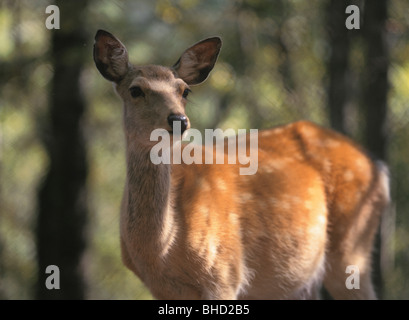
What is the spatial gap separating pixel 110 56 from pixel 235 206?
1329mm

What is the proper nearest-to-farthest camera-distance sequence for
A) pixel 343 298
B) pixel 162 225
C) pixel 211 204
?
pixel 162 225
pixel 211 204
pixel 343 298

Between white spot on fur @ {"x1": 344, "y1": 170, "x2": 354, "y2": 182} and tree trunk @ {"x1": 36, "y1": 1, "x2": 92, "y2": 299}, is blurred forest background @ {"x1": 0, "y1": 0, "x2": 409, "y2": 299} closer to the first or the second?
tree trunk @ {"x1": 36, "y1": 1, "x2": 92, "y2": 299}

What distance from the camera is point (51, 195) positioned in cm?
711

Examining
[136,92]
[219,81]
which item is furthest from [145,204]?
[219,81]

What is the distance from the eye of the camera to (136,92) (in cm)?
369

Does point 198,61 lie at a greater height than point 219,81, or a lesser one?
lesser

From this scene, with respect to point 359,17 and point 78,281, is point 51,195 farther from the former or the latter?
point 359,17

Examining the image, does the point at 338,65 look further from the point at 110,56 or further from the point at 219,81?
the point at 110,56

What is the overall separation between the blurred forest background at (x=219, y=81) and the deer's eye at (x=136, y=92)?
2.58 m

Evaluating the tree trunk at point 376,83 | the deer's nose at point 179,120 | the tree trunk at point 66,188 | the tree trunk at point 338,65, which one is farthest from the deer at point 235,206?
the tree trunk at point 66,188

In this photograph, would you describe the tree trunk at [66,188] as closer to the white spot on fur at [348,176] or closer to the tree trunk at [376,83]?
the tree trunk at [376,83]

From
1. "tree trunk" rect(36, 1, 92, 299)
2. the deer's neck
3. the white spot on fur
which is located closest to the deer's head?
the deer's neck
